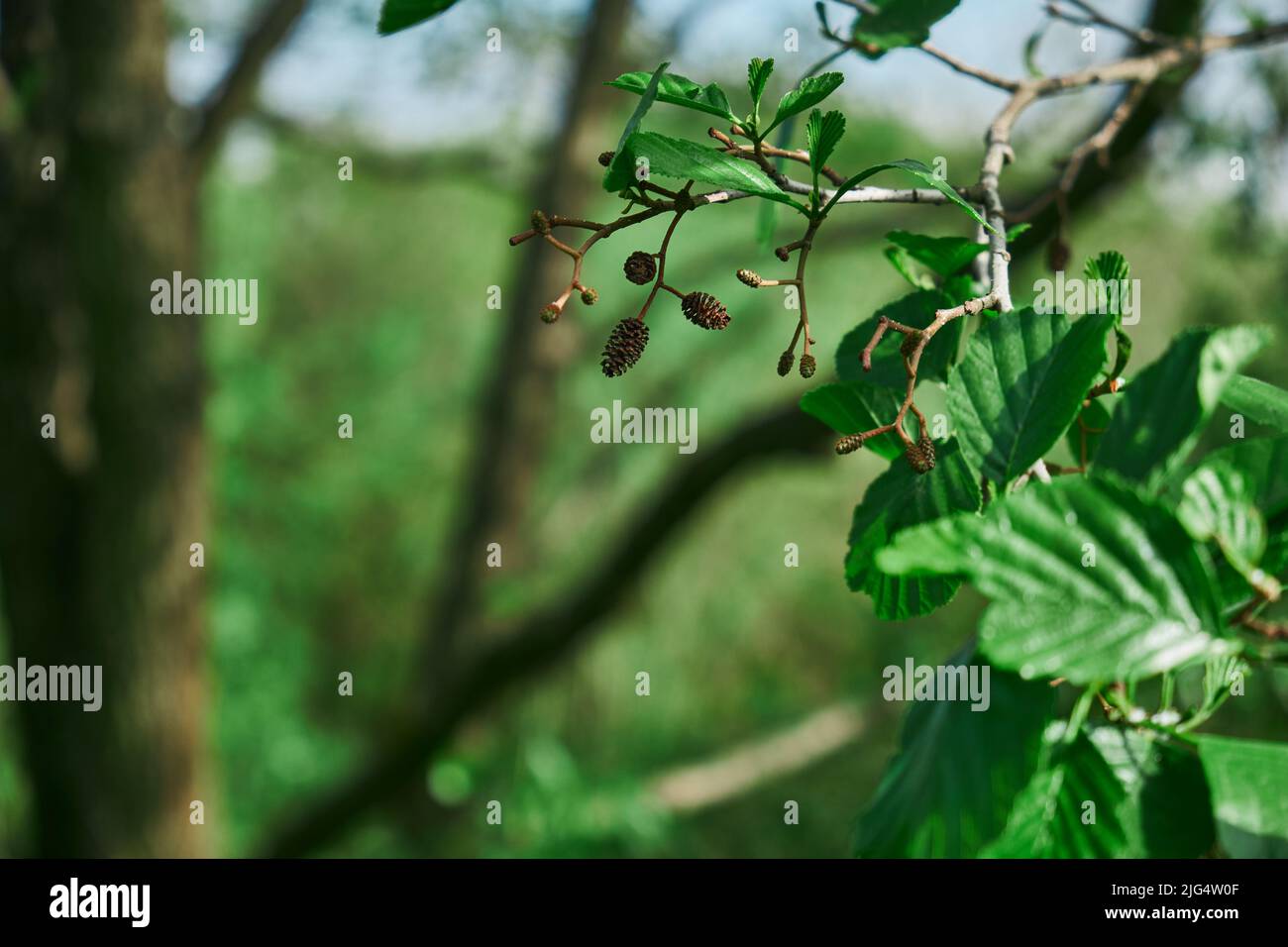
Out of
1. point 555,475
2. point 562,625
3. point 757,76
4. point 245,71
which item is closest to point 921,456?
Answer: point 757,76

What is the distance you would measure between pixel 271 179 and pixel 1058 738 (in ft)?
14.1

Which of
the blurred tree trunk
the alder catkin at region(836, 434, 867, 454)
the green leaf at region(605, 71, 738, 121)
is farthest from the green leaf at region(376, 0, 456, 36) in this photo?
the blurred tree trunk

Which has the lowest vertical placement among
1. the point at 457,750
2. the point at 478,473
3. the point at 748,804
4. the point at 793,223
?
the point at 748,804

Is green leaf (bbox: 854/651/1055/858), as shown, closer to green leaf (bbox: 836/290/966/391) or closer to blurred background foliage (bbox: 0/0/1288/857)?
green leaf (bbox: 836/290/966/391)

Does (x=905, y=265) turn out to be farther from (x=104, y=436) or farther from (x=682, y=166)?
(x=104, y=436)

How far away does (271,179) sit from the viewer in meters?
4.12

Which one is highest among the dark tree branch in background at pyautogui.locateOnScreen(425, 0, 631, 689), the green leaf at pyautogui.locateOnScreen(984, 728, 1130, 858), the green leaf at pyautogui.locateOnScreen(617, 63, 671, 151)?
the dark tree branch in background at pyautogui.locateOnScreen(425, 0, 631, 689)

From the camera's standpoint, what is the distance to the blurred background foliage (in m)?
1.94

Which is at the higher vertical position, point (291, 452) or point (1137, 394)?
point (291, 452)

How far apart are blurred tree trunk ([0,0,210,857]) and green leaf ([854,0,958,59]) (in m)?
1.30

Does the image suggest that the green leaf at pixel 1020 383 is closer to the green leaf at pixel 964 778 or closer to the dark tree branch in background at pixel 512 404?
the green leaf at pixel 964 778
